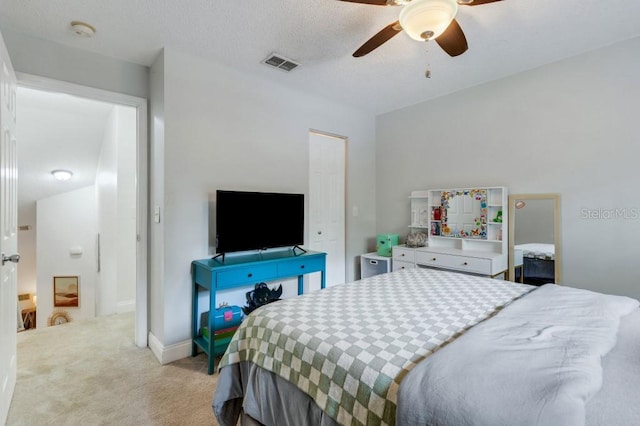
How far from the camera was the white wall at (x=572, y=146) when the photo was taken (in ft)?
7.99

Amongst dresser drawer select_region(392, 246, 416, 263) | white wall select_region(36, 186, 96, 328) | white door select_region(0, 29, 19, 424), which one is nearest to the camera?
white door select_region(0, 29, 19, 424)

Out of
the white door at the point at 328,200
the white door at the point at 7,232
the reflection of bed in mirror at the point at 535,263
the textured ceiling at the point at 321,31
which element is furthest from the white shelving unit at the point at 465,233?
the white door at the point at 7,232

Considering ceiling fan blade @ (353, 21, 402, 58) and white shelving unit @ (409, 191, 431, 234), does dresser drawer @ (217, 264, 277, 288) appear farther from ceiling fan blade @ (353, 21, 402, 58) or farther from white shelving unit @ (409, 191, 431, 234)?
white shelving unit @ (409, 191, 431, 234)

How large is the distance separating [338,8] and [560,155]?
230 cm

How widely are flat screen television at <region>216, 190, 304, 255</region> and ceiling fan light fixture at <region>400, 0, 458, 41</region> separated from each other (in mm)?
1745

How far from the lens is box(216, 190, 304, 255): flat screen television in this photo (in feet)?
8.39

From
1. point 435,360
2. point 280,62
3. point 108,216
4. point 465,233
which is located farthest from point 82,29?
point 465,233

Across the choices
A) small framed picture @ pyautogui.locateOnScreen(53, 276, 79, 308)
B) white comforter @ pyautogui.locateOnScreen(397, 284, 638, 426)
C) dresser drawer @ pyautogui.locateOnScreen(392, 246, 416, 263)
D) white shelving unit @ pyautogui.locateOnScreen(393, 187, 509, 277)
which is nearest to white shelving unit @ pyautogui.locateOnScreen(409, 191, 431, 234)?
white shelving unit @ pyautogui.locateOnScreen(393, 187, 509, 277)

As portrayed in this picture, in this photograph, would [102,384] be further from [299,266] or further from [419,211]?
[419,211]

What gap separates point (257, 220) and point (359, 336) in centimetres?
179

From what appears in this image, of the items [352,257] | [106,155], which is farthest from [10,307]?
[352,257]

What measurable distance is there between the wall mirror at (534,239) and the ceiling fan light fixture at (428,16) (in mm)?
2056

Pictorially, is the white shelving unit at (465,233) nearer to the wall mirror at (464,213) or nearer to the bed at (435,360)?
the wall mirror at (464,213)

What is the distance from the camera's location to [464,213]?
3.33 metres
